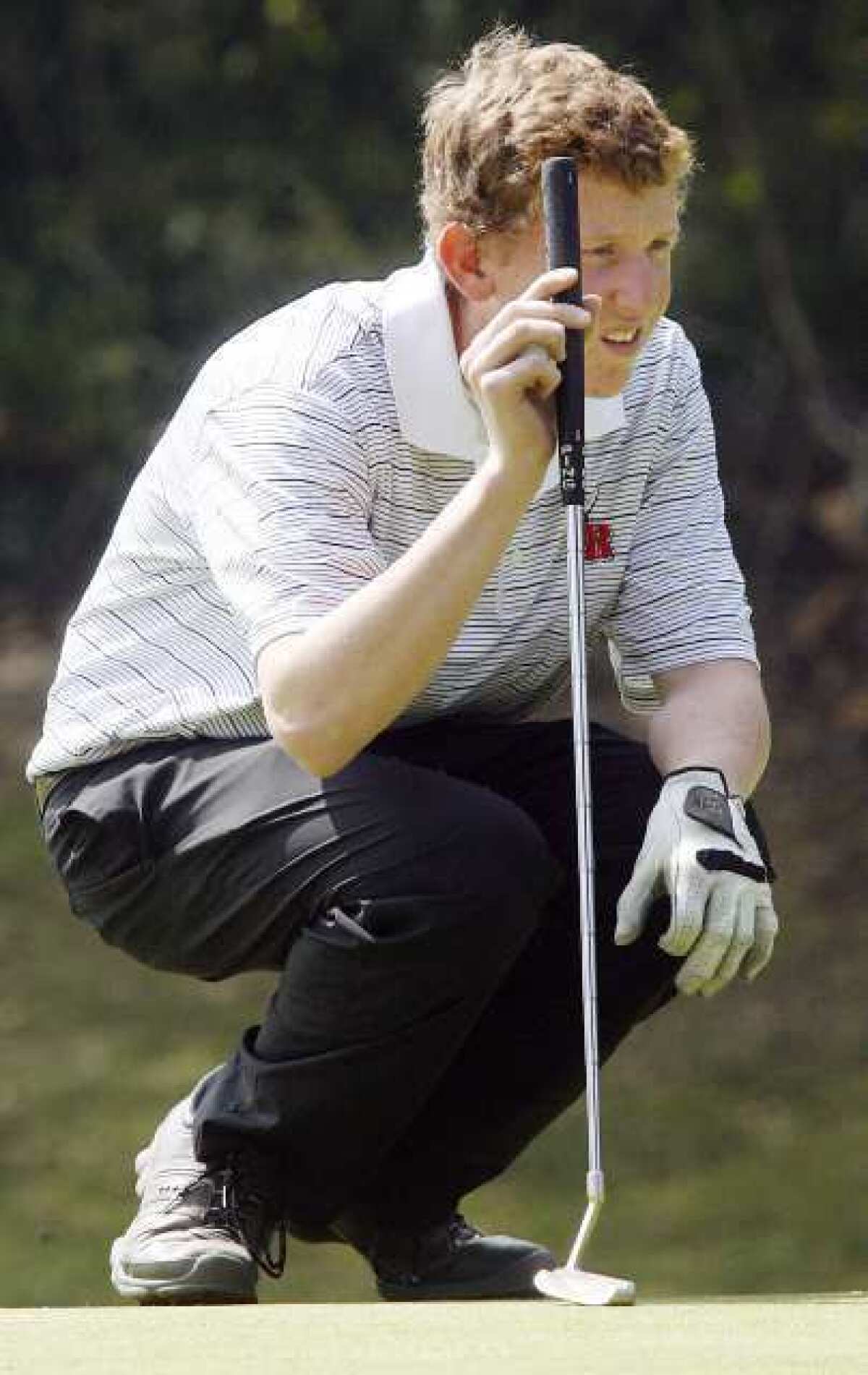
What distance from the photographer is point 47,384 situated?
7.14 metres

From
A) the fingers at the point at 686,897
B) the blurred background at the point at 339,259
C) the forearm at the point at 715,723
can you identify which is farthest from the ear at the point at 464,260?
the blurred background at the point at 339,259

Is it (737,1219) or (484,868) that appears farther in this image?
(737,1219)

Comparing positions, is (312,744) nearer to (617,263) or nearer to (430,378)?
(430,378)

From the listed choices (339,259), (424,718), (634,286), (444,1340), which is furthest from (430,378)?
(339,259)

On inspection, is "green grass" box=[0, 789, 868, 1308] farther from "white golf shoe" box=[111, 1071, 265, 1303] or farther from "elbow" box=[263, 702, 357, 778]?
"elbow" box=[263, 702, 357, 778]

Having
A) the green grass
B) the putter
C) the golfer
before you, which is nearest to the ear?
the golfer

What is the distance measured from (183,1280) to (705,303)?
15.0 feet

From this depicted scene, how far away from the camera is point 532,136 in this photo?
8.87ft

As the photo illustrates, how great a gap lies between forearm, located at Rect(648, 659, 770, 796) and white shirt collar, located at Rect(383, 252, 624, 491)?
0.26 m

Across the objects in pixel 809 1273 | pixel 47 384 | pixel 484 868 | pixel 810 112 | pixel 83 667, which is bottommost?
pixel 809 1273

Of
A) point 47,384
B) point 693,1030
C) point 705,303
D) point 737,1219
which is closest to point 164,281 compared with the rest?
point 47,384

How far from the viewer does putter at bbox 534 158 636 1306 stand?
101 inches

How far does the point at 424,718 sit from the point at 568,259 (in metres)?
0.54

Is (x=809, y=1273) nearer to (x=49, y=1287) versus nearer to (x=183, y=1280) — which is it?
(x=49, y=1287)
